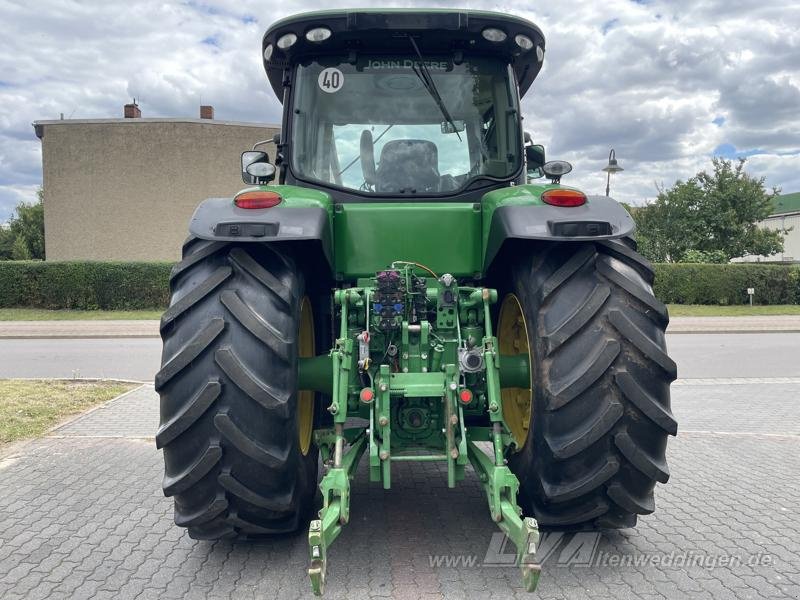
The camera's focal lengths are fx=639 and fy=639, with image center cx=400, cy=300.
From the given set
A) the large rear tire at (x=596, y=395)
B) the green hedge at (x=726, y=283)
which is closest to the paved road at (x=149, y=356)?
the green hedge at (x=726, y=283)

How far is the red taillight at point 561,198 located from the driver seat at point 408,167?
96cm

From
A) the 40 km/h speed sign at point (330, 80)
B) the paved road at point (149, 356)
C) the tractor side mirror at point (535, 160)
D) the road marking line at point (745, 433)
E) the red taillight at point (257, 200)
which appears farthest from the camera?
the paved road at point (149, 356)

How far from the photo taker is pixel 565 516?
9.92 feet

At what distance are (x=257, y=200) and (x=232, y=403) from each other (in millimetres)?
985

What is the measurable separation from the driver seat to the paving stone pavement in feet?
6.53

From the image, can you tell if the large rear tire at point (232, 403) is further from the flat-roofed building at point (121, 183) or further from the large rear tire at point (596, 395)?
the flat-roofed building at point (121, 183)

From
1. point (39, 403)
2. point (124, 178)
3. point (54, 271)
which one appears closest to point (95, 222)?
point (124, 178)

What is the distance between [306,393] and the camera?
13.0 feet

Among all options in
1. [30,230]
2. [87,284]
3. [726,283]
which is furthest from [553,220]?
[30,230]

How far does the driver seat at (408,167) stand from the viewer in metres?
3.95

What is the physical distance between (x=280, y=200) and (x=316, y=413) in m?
1.51

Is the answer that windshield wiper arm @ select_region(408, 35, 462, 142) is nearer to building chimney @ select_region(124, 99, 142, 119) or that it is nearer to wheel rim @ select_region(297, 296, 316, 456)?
wheel rim @ select_region(297, 296, 316, 456)

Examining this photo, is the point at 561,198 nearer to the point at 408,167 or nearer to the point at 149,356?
the point at 408,167

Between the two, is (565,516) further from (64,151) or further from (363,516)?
(64,151)
